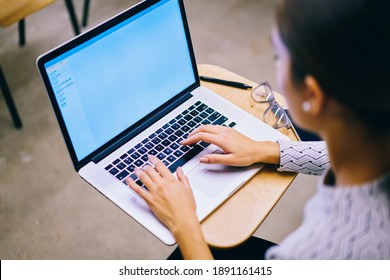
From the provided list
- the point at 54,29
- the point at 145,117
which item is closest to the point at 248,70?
the point at 54,29

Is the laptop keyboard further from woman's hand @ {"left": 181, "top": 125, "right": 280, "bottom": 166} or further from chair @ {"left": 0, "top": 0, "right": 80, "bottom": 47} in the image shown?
chair @ {"left": 0, "top": 0, "right": 80, "bottom": 47}

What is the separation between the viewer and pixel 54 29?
2588 millimetres

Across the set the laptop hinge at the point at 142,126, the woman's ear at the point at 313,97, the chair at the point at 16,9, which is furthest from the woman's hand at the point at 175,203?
the chair at the point at 16,9

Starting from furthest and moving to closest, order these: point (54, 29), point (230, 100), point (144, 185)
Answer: point (54, 29) < point (230, 100) < point (144, 185)

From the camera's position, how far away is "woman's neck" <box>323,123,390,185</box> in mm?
628

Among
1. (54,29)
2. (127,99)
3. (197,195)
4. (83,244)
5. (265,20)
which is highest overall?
(127,99)

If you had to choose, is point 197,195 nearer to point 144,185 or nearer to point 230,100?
point 144,185

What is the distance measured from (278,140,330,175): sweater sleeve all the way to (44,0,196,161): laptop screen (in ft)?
1.06

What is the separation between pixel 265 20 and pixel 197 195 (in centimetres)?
203

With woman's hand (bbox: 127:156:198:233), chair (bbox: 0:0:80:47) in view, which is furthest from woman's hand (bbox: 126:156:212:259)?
chair (bbox: 0:0:80:47)

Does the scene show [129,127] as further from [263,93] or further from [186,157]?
[263,93]

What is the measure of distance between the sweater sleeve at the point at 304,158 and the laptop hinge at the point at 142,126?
0.29m

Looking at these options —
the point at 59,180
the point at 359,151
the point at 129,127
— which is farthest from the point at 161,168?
the point at 59,180

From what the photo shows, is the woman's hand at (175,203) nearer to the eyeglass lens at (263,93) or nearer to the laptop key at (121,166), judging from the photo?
the laptop key at (121,166)
